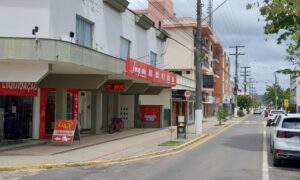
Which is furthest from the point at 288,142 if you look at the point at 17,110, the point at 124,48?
the point at 124,48

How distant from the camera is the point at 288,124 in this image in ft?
56.1

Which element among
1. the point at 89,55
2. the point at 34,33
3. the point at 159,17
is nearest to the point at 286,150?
the point at 89,55

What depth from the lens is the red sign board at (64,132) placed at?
22562mm

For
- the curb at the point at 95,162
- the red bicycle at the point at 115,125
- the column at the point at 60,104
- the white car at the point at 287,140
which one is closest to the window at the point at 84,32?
the column at the point at 60,104

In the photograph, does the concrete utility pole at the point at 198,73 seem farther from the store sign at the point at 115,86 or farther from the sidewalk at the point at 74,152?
the sidewalk at the point at 74,152

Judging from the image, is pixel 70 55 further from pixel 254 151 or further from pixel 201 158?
pixel 254 151

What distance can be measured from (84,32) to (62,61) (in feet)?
25.0

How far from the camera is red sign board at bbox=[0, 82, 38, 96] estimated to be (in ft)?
75.6

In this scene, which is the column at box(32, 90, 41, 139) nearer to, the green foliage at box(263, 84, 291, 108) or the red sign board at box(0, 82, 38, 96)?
the red sign board at box(0, 82, 38, 96)

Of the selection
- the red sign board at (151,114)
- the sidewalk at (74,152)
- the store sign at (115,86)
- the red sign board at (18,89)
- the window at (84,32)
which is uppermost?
the window at (84,32)

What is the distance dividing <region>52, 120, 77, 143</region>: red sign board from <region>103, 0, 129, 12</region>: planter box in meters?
9.56

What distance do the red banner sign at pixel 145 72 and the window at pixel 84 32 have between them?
8.20 feet

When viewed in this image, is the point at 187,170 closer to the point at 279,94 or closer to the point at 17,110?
the point at 17,110

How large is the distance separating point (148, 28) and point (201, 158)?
74.8 feet
